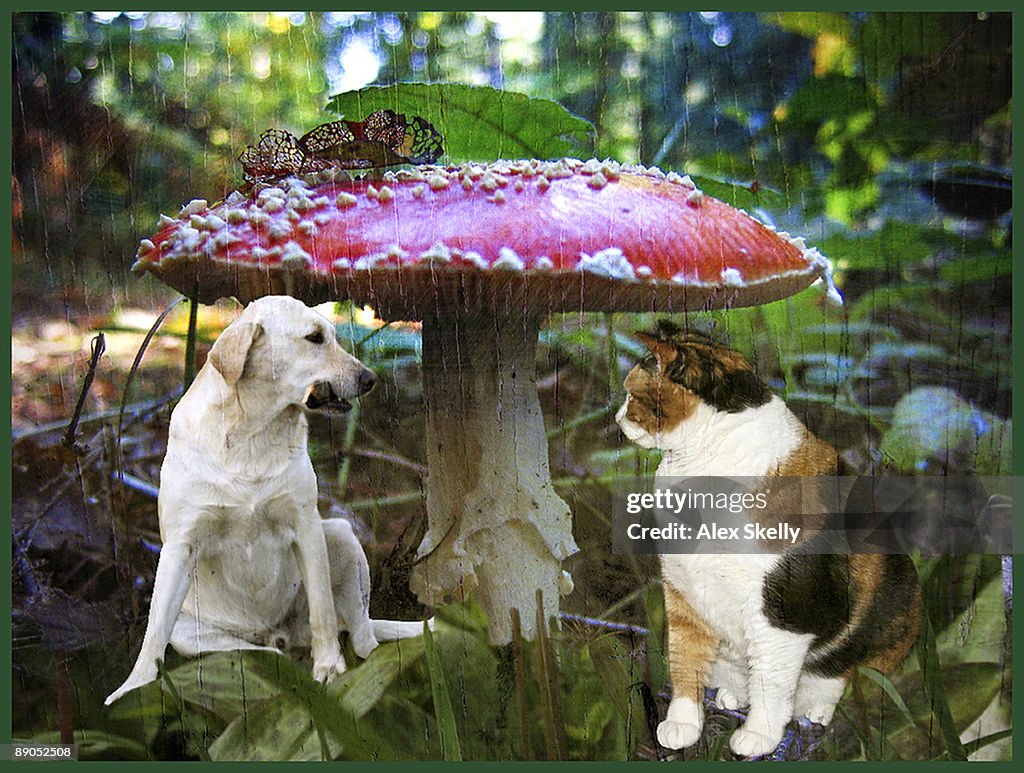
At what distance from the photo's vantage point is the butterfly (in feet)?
10.3

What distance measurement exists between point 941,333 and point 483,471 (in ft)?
4.30

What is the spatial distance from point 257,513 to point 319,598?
283mm

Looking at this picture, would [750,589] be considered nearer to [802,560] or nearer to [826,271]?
[802,560]

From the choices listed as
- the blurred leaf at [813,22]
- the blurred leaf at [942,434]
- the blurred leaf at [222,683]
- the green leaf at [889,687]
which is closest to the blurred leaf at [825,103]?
the blurred leaf at [813,22]

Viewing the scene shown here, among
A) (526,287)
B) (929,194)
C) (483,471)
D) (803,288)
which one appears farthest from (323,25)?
(929,194)

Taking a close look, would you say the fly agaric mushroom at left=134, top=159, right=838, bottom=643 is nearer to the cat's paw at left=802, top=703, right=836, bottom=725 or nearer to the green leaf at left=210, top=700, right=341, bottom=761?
the green leaf at left=210, top=700, right=341, bottom=761

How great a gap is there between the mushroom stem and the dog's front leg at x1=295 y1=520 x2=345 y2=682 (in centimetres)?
30

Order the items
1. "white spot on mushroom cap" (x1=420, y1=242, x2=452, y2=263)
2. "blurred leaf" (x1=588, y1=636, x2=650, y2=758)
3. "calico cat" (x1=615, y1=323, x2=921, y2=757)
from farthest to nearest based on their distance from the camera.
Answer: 1. "blurred leaf" (x1=588, y1=636, x2=650, y2=758)
2. "calico cat" (x1=615, y1=323, x2=921, y2=757)
3. "white spot on mushroom cap" (x1=420, y1=242, x2=452, y2=263)

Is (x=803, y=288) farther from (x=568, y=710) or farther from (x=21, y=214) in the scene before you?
(x=21, y=214)

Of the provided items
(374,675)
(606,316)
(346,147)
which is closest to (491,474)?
(606,316)

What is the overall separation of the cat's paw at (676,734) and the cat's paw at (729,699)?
0.31 ft

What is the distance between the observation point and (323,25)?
3.21 m

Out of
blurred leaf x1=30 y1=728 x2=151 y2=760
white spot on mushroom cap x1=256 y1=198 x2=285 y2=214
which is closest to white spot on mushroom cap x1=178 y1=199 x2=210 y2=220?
white spot on mushroom cap x1=256 y1=198 x2=285 y2=214

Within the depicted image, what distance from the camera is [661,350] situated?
3150mm
